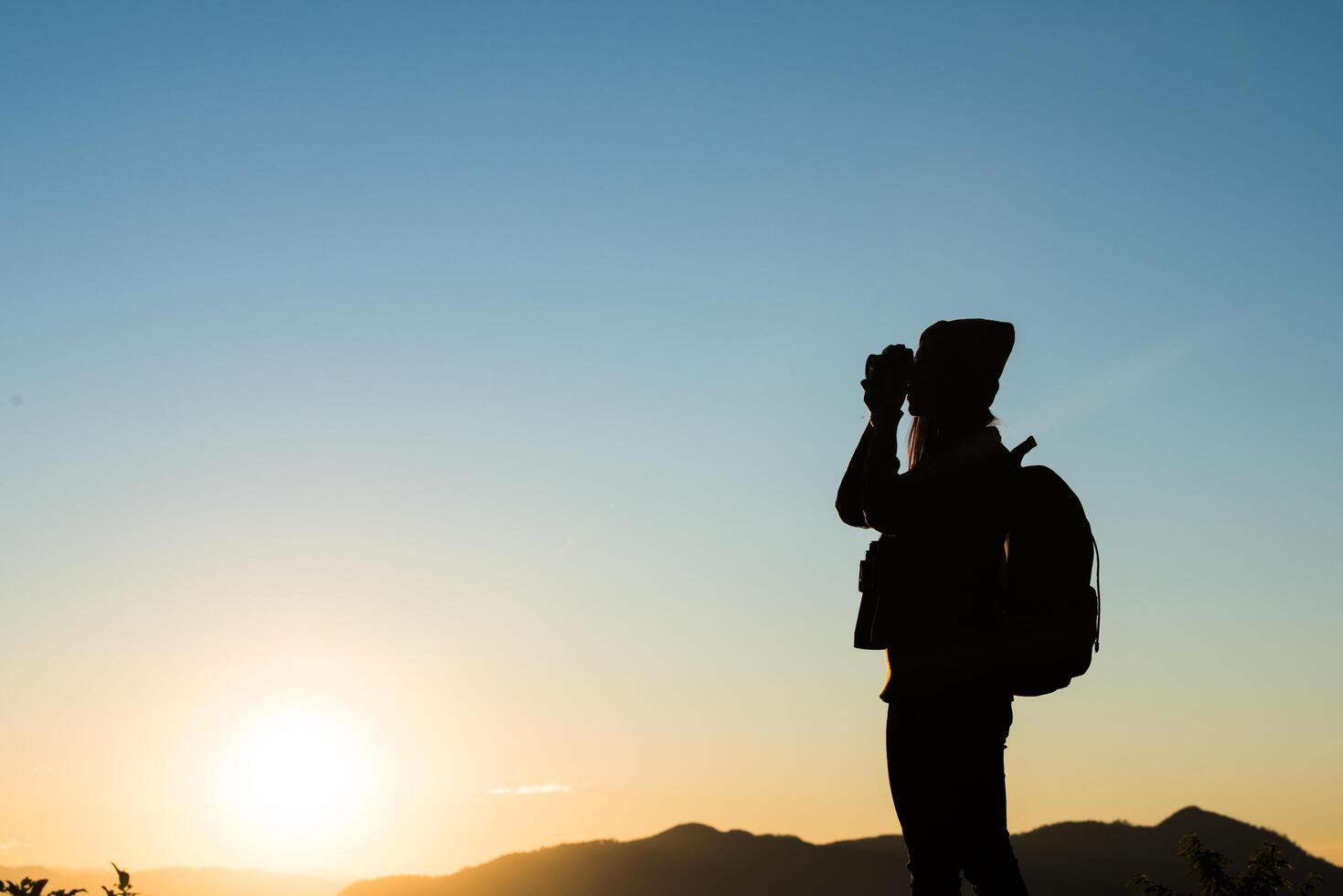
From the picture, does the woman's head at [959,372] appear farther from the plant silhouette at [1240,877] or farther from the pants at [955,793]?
the plant silhouette at [1240,877]

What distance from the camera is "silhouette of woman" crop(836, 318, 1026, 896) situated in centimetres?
411

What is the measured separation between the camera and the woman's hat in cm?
12

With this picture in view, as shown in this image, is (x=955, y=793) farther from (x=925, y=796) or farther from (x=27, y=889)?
(x=27, y=889)

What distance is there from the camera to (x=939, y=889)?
414 cm

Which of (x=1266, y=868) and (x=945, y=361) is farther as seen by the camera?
(x=1266, y=868)

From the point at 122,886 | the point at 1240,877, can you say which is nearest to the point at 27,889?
the point at 122,886

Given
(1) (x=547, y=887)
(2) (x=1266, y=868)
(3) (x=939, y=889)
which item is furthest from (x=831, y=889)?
(3) (x=939, y=889)

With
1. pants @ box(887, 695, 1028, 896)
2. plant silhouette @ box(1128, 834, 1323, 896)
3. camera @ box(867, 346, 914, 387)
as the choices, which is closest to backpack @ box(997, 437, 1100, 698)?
pants @ box(887, 695, 1028, 896)

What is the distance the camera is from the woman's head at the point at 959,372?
4473 millimetres

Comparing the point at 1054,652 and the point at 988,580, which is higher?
the point at 988,580

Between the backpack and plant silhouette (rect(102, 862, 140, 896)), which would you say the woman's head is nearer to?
the backpack

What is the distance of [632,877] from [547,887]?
45.1 ft

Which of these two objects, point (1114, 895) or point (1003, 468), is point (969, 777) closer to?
point (1003, 468)

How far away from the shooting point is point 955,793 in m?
4.11
